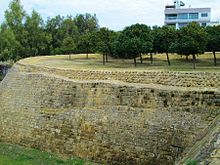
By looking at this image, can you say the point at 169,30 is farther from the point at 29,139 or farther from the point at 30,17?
the point at 30,17

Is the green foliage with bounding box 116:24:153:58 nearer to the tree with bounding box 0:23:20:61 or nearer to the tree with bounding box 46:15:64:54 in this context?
the tree with bounding box 0:23:20:61

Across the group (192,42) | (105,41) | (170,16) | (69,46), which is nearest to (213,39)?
(192,42)

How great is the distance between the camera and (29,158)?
16953mm

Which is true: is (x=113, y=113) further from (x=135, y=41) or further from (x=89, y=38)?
(x=89, y=38)

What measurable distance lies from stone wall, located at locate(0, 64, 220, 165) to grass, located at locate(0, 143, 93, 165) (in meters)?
→ 0.40

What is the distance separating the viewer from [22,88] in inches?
804

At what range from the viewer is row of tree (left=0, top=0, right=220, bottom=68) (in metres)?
25.1

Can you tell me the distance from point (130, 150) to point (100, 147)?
4.51 feet

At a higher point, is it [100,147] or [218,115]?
[218,115]

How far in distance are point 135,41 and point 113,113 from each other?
10.9m

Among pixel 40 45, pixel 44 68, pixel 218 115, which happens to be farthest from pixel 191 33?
pixel 40 45

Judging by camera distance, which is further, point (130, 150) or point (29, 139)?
point (29, 139)

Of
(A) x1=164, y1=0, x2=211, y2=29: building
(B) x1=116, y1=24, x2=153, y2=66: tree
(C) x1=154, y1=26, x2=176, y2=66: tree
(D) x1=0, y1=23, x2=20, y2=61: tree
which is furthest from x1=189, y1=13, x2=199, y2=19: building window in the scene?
(B) x1=116, y1=24, x2=153, y2=66: tree

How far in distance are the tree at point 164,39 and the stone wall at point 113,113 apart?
874 cm
